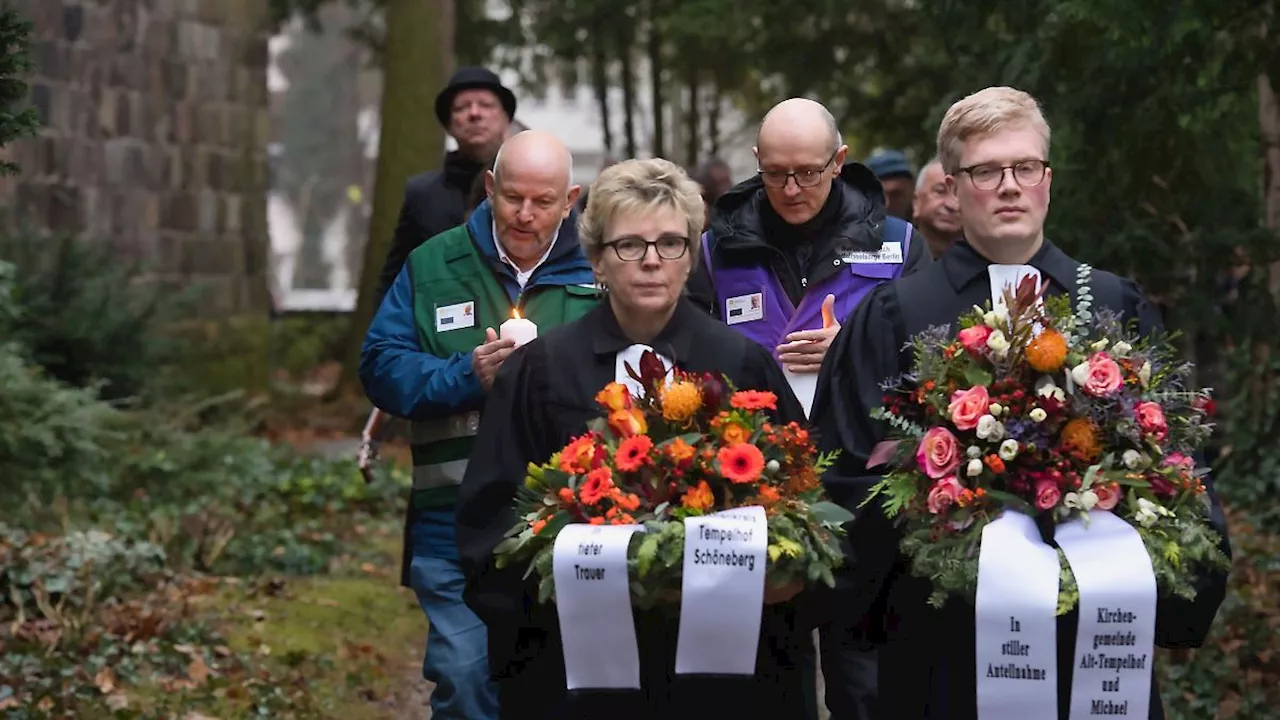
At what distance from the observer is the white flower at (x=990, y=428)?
426 cm

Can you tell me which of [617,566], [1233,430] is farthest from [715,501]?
[1233,430]

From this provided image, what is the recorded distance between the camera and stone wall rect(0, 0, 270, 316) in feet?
52.9

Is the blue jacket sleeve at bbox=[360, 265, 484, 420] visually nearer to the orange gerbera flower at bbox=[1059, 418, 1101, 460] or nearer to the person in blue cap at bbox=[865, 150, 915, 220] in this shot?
the orange gerbera flower at bbox=[1059, 418, 1101, 460]

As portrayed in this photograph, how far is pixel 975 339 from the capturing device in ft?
14.3

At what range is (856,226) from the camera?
6.28 metres

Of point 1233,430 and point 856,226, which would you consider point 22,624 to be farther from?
point 1233,430

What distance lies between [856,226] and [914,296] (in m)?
1.52

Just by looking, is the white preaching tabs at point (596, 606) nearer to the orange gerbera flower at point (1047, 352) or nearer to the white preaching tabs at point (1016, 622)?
the white preaching tabs at point (1016, 622)

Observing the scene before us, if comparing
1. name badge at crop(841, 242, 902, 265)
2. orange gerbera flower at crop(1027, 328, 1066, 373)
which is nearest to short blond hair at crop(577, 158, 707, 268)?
orange gerbera flower at crop(1027, 328, 1066, 373)

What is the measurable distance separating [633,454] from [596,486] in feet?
0.33

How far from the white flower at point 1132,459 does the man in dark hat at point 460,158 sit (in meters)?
4.03

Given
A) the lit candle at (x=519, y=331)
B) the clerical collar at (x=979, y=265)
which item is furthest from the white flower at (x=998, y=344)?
the lit candle at (x=519, y=331)

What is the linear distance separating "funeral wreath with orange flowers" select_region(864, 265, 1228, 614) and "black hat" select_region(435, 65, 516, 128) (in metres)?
3.88

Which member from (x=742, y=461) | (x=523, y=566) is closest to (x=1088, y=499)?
(x=742, y=461)
